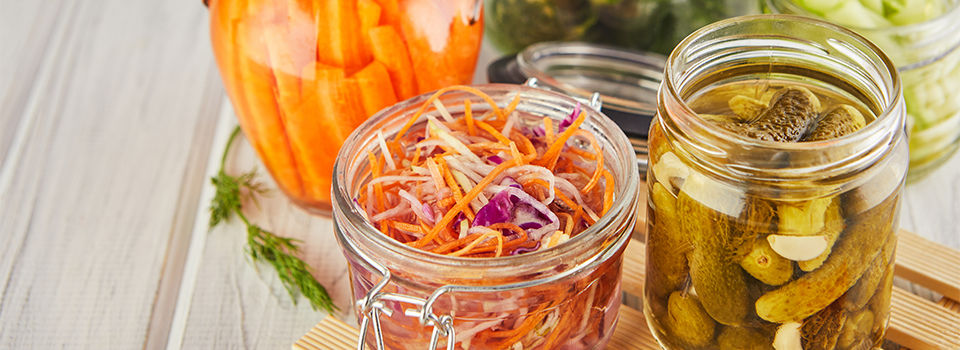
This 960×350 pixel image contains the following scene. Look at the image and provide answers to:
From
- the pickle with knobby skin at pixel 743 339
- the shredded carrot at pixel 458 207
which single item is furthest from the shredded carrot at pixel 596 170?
the pickle with knobby skin at pixel 743 339

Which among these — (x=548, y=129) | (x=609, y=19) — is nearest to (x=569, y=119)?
(x=548, y=129)

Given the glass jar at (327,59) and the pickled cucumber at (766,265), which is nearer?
the pickled cucumber at (766,265)

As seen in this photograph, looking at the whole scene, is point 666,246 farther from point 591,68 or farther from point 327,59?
point 591,68

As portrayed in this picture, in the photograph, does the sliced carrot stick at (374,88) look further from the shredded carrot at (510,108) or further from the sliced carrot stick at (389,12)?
the shredded carrot at (510,108)

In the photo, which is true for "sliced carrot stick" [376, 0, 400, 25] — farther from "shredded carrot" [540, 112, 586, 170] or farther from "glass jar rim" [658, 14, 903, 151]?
"glass jar rim" [658, 14, 903, 151]

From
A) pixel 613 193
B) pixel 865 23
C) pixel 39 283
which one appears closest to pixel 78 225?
pixel 39 283
